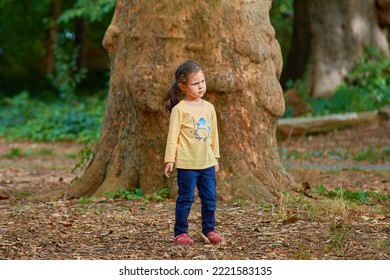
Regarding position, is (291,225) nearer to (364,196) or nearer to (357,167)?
(364,196)

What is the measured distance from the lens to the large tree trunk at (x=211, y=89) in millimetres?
7859

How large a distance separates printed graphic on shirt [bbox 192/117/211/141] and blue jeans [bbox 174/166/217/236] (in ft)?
0.79

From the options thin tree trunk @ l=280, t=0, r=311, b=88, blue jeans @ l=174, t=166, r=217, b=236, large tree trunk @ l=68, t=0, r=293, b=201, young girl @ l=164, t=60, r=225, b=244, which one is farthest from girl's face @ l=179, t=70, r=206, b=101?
thin tree trunk @ l=280, t=0, r=311, b=88

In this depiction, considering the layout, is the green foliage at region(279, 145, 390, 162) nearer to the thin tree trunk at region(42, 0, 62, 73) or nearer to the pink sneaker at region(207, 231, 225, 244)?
the pink sneaker at region(207, 231, 225, 244)

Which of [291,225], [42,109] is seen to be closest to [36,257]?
[291,225]

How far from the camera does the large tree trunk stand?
25.8ft

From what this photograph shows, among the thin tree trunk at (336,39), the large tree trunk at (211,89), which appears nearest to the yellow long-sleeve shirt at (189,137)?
the large tree trunk at (211,89)

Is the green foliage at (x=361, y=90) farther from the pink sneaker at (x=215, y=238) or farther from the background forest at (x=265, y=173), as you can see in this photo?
the pink sneaker at (x=215, y=238)

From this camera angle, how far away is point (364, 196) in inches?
324

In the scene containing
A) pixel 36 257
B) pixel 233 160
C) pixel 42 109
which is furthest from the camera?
pixel 42 109

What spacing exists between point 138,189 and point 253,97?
1.44 m

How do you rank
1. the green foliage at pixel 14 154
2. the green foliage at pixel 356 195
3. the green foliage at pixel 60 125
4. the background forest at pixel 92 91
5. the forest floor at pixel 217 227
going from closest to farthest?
1. the forest floor at pixel 217 227
2. the green foliage at pixel 356 195
3. the green foliage at pixel 14 154
4. the green foliage at pixel 60 125
5. the background forest at pixel 92 91

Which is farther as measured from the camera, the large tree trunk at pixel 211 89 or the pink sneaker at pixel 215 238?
the large tree trunk at pixel 211 89

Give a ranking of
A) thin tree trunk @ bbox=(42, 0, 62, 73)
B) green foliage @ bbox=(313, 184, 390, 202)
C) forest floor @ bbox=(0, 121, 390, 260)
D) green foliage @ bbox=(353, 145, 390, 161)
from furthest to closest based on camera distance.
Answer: thin tree trunk @ bbox=(42, 0, 62, 73), green foliage @ bbox=(353, 145, 390, 161), green foliage @ bbox=(313, 184, 390, 202), forest floor @ bbox=(0, 121, 390, 260)
